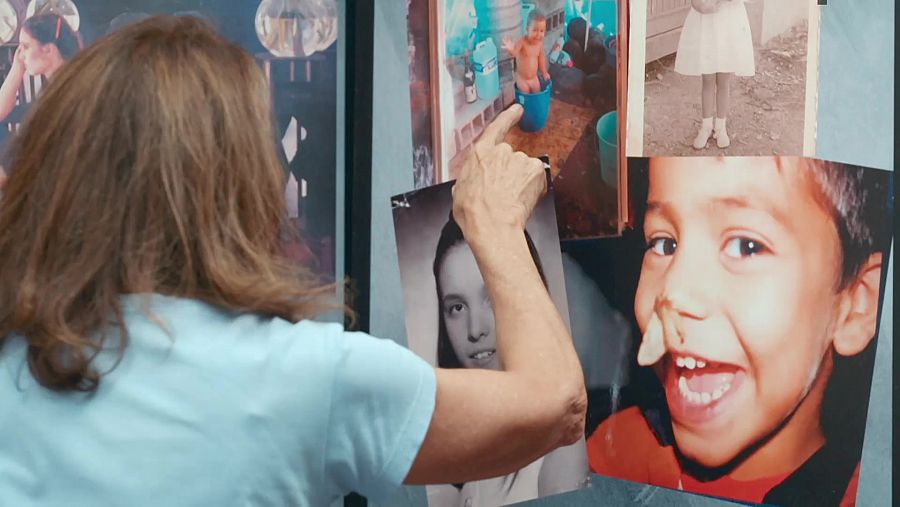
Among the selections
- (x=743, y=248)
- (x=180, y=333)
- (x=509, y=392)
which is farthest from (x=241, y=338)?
(x=743, y=248)

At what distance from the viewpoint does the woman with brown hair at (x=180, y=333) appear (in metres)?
0.86

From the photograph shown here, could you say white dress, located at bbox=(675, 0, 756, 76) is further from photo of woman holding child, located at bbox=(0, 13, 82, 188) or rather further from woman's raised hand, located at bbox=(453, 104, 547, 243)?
photo of woman holding child, located at bbox=(0, 13, 82, 188)

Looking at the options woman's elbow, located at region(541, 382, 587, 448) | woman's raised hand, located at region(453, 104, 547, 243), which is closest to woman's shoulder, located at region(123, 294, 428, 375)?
woman's elbow, located at region(541, 382, 587, 448)

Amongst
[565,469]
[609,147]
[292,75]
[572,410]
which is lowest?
[565,469]

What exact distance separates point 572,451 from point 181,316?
2.95 ft

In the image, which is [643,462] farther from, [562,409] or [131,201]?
[131,201]

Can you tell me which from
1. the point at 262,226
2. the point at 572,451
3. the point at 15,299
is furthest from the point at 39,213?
the point at 572,451

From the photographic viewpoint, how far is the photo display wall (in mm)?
1358

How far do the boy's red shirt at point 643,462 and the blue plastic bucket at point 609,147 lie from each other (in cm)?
33

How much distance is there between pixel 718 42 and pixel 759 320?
0.36 m

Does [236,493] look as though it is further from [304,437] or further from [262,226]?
[262,226]

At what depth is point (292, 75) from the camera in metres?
2.00

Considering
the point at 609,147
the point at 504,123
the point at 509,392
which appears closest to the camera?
the point at 509,392

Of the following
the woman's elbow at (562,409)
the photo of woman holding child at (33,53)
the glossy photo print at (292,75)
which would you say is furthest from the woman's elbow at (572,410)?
the photo of woman holding child at (33,53)
